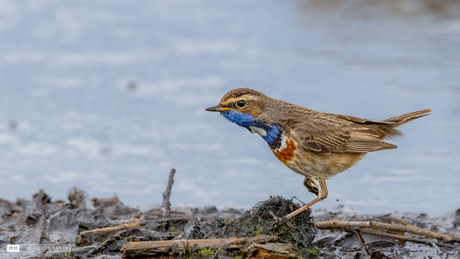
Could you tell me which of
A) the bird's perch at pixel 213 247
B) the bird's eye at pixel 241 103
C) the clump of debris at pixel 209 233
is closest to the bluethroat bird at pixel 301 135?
the bird's eye at pixel 241 103

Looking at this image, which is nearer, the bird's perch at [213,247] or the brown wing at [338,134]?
the bird's perch at [213,247]

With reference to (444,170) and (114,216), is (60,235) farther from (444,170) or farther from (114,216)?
(444,170)

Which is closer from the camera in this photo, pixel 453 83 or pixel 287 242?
pixel 287 242

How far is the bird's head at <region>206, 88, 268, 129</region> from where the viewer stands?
253 inches

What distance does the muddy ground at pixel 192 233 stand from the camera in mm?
5297

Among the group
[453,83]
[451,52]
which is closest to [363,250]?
[453,83]

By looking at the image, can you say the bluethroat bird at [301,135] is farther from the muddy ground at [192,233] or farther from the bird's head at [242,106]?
the muddy ground at [192,233]

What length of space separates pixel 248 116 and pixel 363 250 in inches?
75.4

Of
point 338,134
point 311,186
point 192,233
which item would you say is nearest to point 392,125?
point 338,134

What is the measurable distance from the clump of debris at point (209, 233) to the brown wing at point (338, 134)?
0.80 m

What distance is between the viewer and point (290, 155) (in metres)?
6.56

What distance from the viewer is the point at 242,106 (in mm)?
6508

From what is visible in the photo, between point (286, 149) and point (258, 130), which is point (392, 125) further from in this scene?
point (258, 130)

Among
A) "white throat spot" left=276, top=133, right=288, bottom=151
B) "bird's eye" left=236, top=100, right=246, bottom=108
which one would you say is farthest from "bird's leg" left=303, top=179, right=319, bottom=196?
"bird's eye" left=236, top=100, right=246, bottom=108
